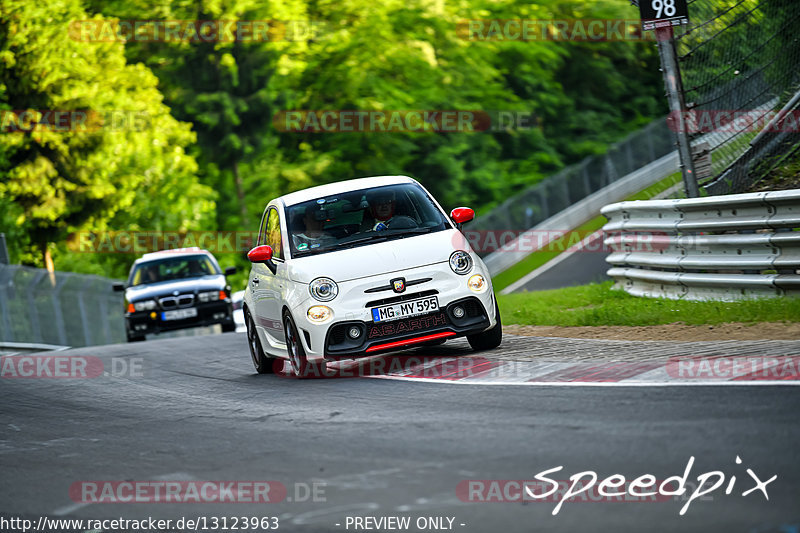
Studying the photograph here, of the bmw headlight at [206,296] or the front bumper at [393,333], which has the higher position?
the front bumper at [393,333]

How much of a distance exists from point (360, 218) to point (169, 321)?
1189cm

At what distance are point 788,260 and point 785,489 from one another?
6776 mm

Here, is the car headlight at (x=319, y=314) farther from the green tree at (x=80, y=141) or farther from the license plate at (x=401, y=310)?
the green tree at (x=80, y=141)

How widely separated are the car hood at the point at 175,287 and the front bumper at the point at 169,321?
0.31 meters

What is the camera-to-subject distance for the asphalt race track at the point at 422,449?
5152 millimetres

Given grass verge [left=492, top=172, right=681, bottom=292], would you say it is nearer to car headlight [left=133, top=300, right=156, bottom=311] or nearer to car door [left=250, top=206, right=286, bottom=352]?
car headlight [left=133, top=300, right=156, bottom=311]

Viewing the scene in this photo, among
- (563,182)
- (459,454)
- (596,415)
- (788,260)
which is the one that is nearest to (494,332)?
(788,260)

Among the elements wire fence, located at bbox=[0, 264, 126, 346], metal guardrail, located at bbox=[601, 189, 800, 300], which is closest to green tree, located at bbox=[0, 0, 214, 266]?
wire fence, located at bbox=[0, 264, 126, 346]

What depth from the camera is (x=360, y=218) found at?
1128 cm

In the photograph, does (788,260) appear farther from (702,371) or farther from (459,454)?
(459,454)
